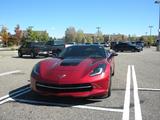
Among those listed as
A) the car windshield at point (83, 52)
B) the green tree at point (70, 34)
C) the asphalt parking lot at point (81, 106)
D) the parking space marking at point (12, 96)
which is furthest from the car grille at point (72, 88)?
the green tree at point (70, 34)

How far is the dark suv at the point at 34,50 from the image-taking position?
29.9 m

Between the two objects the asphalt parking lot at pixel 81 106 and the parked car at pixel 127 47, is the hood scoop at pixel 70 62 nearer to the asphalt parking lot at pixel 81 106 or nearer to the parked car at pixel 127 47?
the asphalt parking lot at pixel 81 106

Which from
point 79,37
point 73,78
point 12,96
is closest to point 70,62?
point 73,78

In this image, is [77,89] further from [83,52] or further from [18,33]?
[18,33]

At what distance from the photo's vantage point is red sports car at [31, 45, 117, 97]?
7.37 metres

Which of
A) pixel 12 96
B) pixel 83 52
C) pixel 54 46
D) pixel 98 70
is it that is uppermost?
pixel 83 52

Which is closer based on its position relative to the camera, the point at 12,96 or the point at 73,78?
the point at 73,78

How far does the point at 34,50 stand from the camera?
29.8 metres

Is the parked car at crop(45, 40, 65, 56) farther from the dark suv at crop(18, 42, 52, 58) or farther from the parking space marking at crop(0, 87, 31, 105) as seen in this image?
the parking space marking at crop(0, 87, 31, 105)

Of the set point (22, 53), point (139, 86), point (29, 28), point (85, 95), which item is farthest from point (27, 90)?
point (29, 28)

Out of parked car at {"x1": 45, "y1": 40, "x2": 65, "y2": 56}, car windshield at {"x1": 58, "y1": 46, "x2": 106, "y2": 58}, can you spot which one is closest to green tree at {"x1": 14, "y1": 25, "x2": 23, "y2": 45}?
parked car at {"x1": 45, "y1": 40, "x2": 65, "y2": 56}

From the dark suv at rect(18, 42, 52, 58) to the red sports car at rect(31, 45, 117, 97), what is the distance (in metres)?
21.3

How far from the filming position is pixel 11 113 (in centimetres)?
659

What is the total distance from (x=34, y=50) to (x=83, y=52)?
20421 mm
